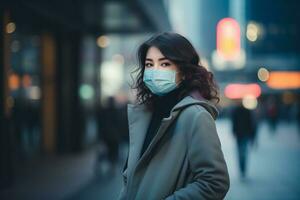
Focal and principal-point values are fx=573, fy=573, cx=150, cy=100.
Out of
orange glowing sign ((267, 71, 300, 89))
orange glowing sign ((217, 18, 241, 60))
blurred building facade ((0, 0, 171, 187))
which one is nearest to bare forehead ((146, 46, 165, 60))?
blurred building facade ((0, 0, 171, 187))

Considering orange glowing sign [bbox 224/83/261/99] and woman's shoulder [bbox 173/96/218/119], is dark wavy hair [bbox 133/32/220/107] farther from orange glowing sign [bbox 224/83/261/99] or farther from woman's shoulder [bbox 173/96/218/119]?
orange glowing sign [bbox 224/83/261/99]

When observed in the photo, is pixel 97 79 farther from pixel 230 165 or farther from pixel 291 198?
pixel 291 198

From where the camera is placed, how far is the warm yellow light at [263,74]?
68.8m

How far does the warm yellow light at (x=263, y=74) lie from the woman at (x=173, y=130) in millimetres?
67003

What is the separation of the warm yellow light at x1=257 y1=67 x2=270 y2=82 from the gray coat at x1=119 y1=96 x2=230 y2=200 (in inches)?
2648

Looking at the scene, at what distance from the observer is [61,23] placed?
1542 cm

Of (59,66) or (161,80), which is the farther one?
(59,66)

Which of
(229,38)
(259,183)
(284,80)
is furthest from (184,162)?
(229,38)

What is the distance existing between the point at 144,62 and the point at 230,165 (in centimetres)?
1162

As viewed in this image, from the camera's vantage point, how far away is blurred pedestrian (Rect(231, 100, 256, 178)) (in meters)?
11.8

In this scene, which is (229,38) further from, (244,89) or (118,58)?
(118,58)

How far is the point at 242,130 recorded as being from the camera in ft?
39.3

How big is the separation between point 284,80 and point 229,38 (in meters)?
21.3

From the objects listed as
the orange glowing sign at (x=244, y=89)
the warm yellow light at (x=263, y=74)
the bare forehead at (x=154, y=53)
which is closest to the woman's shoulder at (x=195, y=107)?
the bare forehead at (x=154, y=53)
